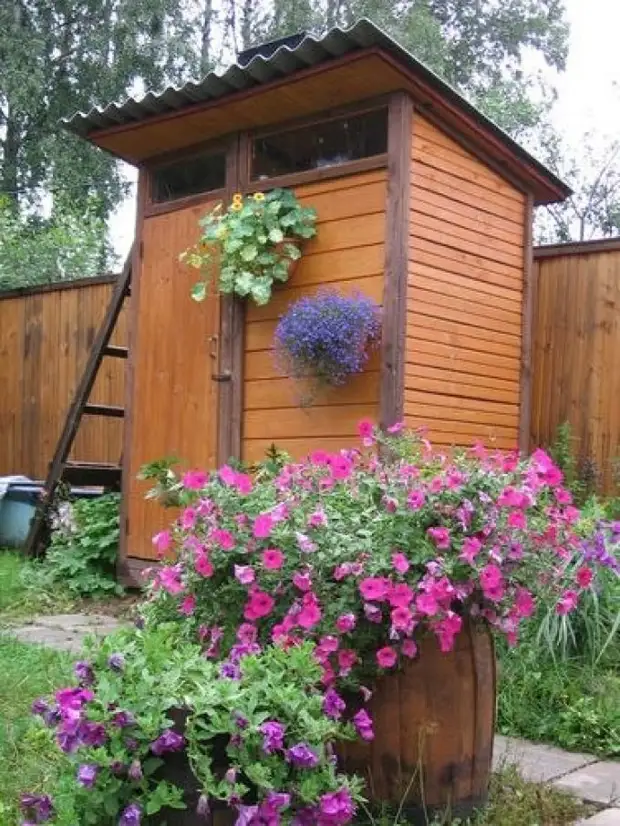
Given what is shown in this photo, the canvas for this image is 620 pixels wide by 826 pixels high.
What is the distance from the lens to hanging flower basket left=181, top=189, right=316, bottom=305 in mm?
4488

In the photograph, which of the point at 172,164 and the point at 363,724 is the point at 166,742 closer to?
the point at 363,724

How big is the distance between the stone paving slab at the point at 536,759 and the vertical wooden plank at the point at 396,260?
5.44 feet

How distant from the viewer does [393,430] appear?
2.57 m

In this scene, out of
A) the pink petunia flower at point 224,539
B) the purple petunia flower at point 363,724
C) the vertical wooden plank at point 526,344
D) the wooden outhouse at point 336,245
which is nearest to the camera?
the purple petunia flower at point 363,724

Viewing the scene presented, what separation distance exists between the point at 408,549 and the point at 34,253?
10.1 meters

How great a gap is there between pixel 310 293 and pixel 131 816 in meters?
3.21

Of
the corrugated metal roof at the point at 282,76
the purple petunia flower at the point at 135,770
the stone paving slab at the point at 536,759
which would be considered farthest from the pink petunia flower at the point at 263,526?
the corrugated metal roof at the point at 282,76

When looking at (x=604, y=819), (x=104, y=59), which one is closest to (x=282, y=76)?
(x=604, y=819)

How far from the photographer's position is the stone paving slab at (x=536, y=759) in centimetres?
250

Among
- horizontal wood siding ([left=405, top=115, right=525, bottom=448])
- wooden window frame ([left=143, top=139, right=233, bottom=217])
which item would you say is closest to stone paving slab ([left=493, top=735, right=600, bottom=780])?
horizontal wood siding ([left=405, top=115, right=525, bottom=448])

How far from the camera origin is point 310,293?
14.8ft

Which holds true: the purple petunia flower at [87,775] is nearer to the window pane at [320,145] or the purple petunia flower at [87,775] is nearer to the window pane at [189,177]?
the window pane at [320,145]

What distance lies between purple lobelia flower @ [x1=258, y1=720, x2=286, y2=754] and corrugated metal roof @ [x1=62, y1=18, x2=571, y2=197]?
3.01m

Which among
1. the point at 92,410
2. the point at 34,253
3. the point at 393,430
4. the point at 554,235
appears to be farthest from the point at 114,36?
the point at 393,430
